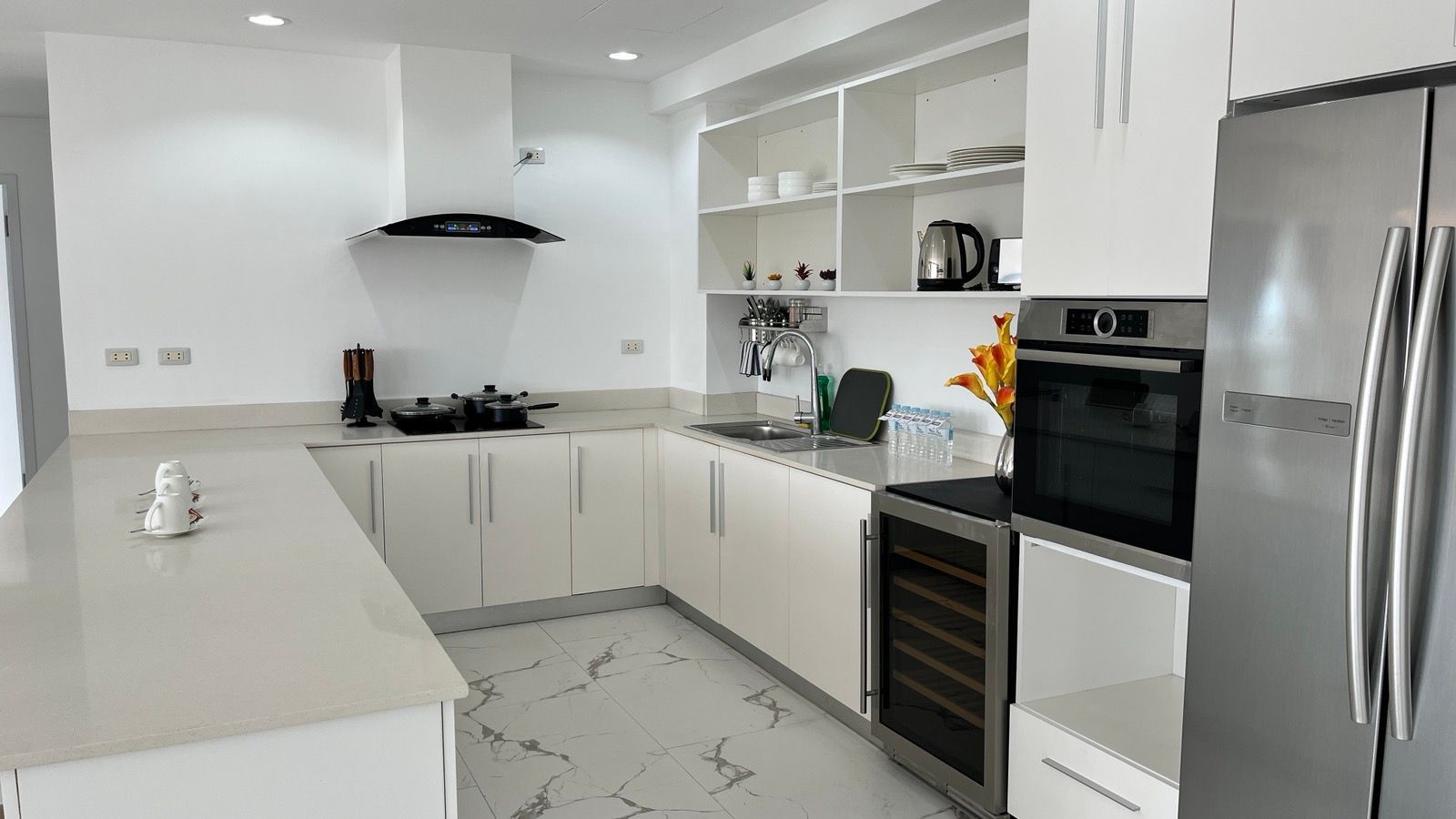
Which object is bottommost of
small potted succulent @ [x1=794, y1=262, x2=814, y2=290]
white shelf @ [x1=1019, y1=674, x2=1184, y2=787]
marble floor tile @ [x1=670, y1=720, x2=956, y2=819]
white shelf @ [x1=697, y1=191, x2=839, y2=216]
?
marble floor tile @ [x1=670, y1=720, x2=956, y2=819]

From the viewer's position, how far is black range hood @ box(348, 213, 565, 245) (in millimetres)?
4293

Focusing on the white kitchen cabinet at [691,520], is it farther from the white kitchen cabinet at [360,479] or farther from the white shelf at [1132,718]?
the white shelf at [1132,718]

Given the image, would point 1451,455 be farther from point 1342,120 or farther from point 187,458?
point 187,458

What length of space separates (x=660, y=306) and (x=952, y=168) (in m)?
2.38

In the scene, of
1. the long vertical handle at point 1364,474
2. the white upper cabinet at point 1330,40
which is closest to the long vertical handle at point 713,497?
the white upper cabinet at point 1330,40

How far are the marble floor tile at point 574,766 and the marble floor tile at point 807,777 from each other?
92 millimetres

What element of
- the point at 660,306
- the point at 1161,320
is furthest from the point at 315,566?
the point at 660,306

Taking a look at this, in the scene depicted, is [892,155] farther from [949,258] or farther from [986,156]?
[986,156]

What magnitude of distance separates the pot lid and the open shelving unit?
4.15 ft

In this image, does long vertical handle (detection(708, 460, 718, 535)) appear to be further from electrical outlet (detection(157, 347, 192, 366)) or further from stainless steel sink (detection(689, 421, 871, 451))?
electrical outlet (detection(157, 347, 192, 366))

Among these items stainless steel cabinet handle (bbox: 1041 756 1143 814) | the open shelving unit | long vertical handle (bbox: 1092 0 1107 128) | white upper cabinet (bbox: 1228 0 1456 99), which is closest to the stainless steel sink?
the open shelving unit

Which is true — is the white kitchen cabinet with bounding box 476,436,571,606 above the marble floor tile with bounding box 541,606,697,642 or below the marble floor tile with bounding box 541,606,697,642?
above

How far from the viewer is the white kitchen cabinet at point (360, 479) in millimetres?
4121

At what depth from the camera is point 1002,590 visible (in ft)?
8.47
